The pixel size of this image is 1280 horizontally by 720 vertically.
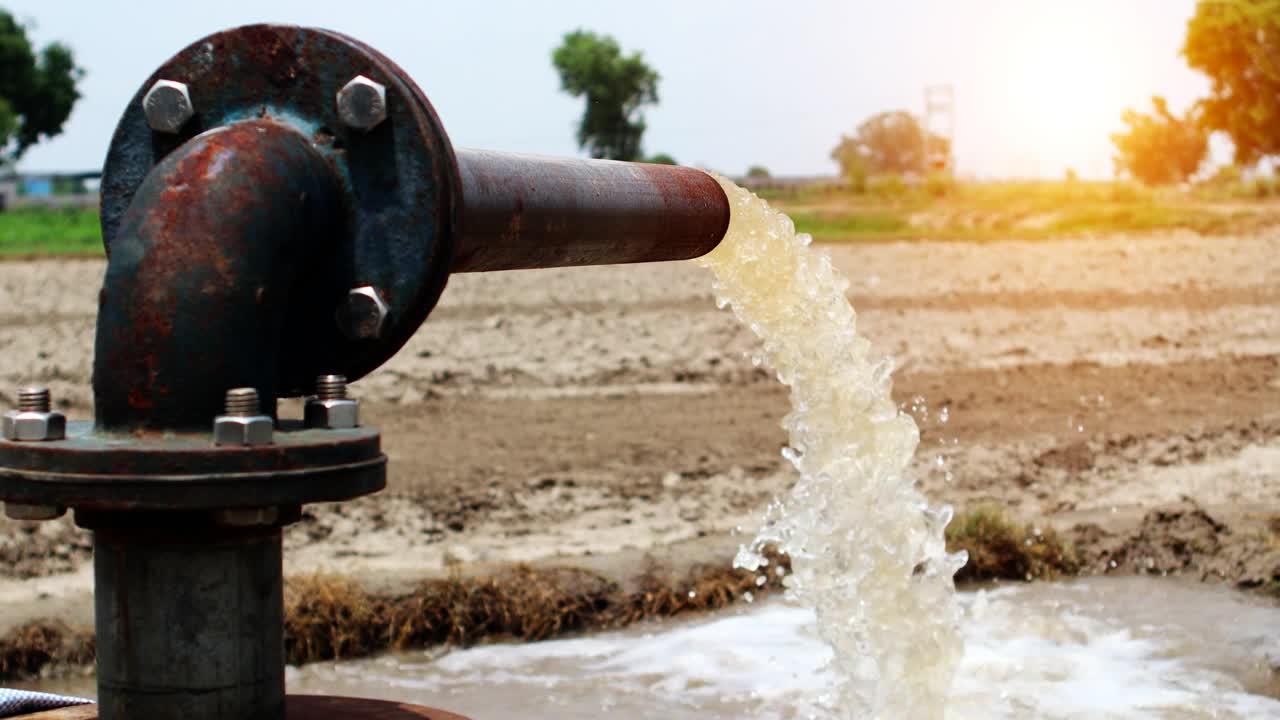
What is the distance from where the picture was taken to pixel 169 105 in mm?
1965

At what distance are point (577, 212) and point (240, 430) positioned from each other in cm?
76

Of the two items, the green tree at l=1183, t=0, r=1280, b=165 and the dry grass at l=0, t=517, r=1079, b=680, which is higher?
the green tree at l=1183, t=0, r=1280, b=165

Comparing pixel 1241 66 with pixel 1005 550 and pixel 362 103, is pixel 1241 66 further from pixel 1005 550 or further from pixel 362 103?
pixel 362 103

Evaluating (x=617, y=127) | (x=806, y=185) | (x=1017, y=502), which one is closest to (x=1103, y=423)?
(x=1017, y=502)

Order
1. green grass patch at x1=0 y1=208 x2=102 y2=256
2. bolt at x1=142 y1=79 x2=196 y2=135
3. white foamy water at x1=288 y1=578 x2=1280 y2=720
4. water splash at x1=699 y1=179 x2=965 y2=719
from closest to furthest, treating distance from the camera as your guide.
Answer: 1. bolt at x1=142 y1=79 x2=196 y2=135
2. water splash at x1=699 y1=179 x2=965 y2=719
3. white foamy water at x1=288 y1=578 x2=1280 y2=720
4. green grass patch at x1=0 y1=208 x2=102 y2=256

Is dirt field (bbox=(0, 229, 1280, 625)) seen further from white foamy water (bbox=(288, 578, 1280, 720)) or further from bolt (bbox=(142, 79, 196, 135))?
bolt (bbox=(142, 79, 196, 135))

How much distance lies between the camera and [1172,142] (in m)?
54.7

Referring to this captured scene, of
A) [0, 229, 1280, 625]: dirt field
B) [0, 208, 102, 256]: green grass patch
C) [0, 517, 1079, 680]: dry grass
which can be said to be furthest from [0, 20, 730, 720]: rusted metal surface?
[0, 208, 102, 256]: green grass patch

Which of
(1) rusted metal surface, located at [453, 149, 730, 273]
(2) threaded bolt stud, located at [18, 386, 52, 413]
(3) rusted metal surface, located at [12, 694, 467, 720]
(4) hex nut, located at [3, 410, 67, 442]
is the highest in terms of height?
(1) rusted metal surface, located at [453, 149, 730, 273]

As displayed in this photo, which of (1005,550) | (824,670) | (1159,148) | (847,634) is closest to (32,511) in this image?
(847,634)

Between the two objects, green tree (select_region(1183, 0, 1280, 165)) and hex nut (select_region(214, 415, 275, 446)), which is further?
green tree (select_region(1183, 0, 1280, 165))

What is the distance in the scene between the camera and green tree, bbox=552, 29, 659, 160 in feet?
206

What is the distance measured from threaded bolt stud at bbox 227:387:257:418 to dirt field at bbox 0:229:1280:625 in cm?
434

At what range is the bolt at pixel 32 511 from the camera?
1.72 m
